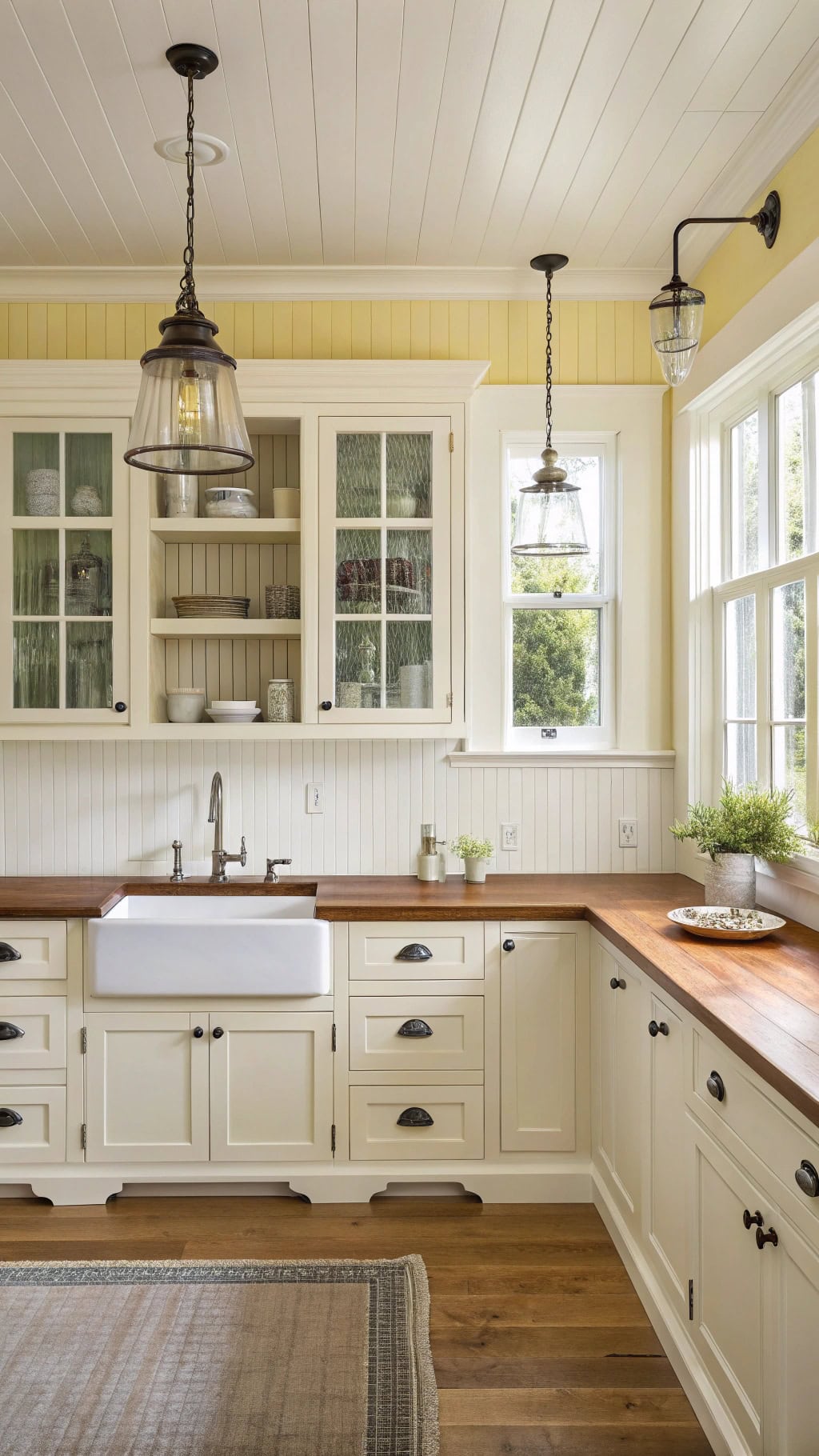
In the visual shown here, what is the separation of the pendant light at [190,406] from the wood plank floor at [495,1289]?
1951 mm

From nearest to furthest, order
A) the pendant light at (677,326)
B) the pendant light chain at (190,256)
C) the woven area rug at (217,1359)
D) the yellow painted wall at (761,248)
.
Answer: the woven area rug at (217,1359), the pendant light chain at (190,256), the pendant light at (677,326), the yellow painted wall at (761,248)

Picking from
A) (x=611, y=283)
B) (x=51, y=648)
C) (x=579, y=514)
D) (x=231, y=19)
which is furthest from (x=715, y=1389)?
(x=611, y=283)

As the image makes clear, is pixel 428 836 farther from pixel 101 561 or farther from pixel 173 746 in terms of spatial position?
pixel 101 561

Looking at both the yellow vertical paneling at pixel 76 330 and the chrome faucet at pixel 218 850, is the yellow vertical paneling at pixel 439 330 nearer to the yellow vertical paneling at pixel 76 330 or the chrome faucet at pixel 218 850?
the yellow vertical paneling at pixel 76 330

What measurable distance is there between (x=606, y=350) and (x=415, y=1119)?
2579 mm

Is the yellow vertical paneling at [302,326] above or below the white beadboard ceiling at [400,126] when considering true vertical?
below

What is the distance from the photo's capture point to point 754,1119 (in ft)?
5.41

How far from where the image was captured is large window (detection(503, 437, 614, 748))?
3.49m

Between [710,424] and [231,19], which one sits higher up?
[231,19]

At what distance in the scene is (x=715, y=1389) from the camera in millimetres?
1844

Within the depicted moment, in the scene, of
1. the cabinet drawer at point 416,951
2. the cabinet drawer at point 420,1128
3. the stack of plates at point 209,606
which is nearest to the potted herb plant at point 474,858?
the cabinet drawer at point 416,951

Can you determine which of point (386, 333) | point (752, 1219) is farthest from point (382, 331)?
point (752, 1219)

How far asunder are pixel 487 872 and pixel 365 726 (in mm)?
685

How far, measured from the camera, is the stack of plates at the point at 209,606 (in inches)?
128
